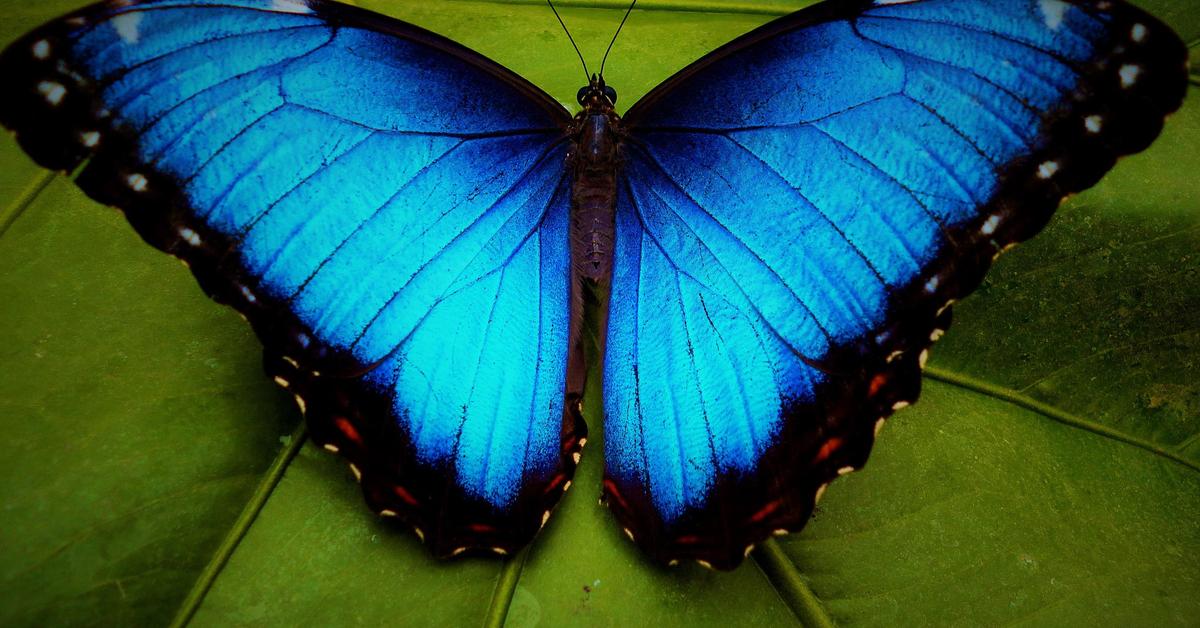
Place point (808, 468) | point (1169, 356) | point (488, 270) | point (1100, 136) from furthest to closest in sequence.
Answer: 1. point (1169, 356)
2. point (488, 270)
3. point (808, 468)
4. point (1100, 136)

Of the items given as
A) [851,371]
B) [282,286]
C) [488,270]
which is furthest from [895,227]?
[282,286]

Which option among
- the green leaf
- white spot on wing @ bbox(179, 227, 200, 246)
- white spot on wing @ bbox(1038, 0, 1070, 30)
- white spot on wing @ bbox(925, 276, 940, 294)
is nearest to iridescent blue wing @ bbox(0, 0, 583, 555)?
white spot on wing @ bbox(179, 227, 200, 246)

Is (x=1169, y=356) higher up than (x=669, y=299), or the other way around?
(x=669, y=299)

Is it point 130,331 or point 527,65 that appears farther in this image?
point 527,65

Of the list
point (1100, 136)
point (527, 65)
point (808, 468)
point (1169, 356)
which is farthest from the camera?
point (527, 65)

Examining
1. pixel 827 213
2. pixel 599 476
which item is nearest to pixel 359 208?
pixel 599 476

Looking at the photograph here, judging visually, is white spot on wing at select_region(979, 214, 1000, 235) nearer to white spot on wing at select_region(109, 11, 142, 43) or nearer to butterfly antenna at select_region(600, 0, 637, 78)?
butterfly antenna at select_region(600, 0, 637, 78)

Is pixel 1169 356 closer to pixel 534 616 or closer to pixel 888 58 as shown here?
pixel 888 58

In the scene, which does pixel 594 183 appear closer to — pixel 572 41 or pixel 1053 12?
pixel 572 41
